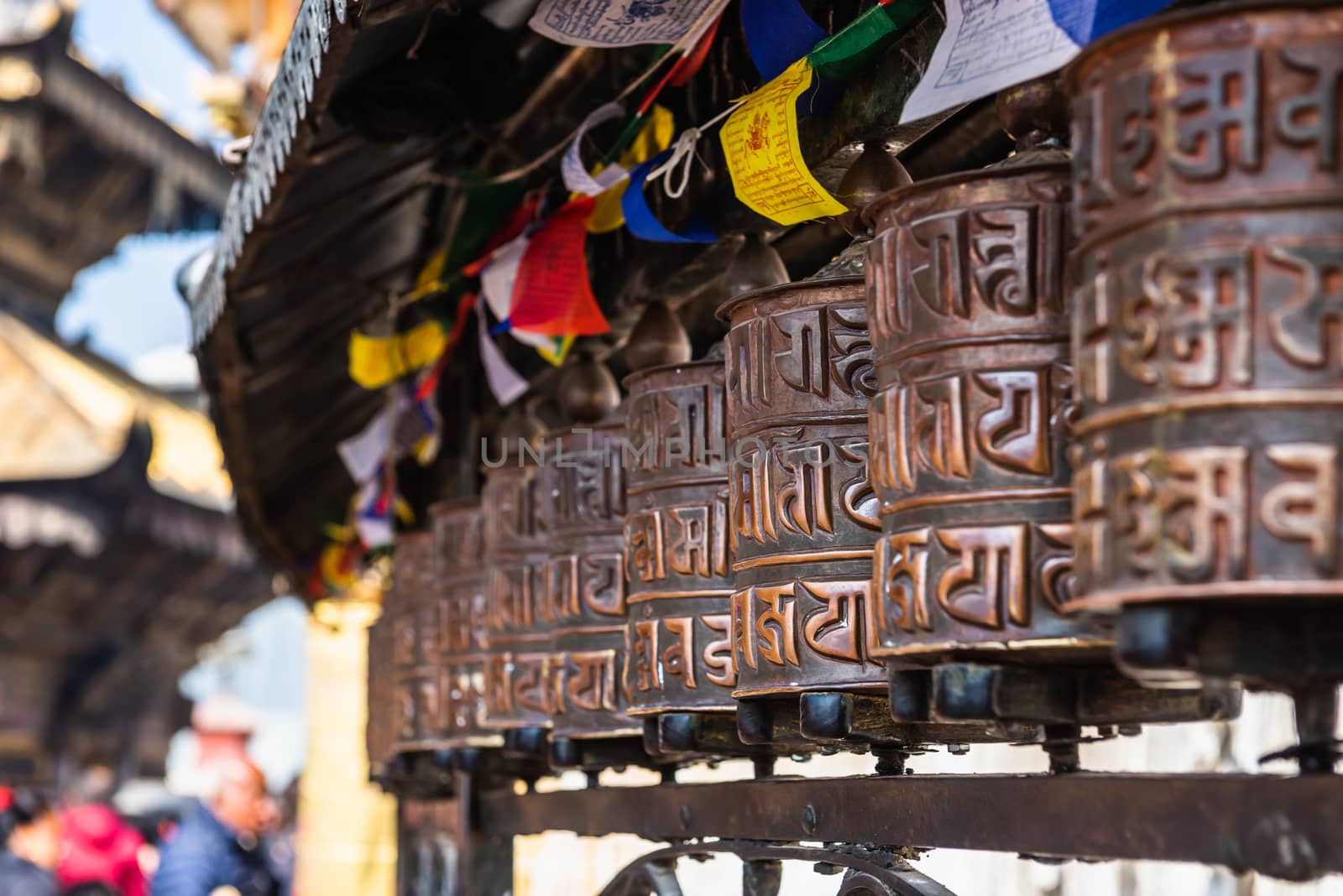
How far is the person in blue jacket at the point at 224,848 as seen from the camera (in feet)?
18.4

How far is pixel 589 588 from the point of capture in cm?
246

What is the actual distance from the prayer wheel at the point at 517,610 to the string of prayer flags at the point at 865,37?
0.92m

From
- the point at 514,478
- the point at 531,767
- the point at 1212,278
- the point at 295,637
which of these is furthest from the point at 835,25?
the point at 295,637

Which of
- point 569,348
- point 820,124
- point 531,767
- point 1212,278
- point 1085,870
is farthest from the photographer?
point 1085,870

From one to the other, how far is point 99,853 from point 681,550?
6.24 metres

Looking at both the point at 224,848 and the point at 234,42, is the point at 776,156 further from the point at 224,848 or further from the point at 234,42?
the point at 234,42

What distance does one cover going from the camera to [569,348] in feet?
10.2

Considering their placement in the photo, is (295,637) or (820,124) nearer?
(820,124)

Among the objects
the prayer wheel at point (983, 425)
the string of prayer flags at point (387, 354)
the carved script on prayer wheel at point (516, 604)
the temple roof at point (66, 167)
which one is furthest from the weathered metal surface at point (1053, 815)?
the temple roof at point (66, 167)

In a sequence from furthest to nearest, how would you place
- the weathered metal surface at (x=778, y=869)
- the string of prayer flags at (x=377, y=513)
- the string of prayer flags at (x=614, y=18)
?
the string of prayer flags at (x=377, y=513) < the string of prayer flags at (x=614, y=18) < the weathered metal surface at (x=778, y=869)

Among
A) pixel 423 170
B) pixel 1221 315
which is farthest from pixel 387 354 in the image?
pixel 1221 315

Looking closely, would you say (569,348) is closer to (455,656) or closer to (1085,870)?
(455,656)

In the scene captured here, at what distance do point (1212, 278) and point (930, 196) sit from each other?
32 centimetres

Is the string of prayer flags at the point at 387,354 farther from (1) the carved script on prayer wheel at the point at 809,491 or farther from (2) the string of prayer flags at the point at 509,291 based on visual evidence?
(1) the carved script on prayer wheel at the point at 809,491
